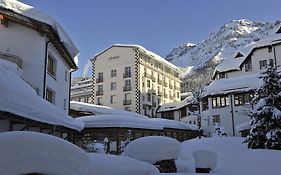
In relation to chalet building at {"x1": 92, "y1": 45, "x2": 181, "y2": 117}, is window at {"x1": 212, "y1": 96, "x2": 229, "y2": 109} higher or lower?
lower

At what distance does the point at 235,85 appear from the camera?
40.6m

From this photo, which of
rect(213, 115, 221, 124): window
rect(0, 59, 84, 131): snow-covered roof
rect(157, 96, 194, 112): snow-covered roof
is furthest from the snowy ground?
rect(157, 96, 194, 112): snow-covered roof

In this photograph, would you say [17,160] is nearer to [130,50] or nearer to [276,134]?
[276,134]

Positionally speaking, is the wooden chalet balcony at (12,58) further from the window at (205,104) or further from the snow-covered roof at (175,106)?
the snow-covered roof at (175,106)

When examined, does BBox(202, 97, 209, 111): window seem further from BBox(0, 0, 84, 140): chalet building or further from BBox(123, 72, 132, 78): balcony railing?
BBox(0, 0, 84, 140): chalet building

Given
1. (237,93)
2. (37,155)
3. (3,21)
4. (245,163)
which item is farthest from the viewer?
(237,93)

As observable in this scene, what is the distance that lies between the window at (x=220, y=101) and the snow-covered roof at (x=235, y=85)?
91cm

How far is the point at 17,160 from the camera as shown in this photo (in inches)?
142

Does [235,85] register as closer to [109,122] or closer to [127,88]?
[109,122]

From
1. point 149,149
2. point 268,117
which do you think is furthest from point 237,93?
point 149,149

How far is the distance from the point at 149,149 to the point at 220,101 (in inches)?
1228

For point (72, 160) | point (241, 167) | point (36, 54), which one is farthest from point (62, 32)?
point (72, 160)

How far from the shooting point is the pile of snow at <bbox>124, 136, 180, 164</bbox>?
11805mm

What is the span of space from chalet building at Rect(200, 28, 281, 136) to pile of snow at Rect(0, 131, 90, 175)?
36.0m
